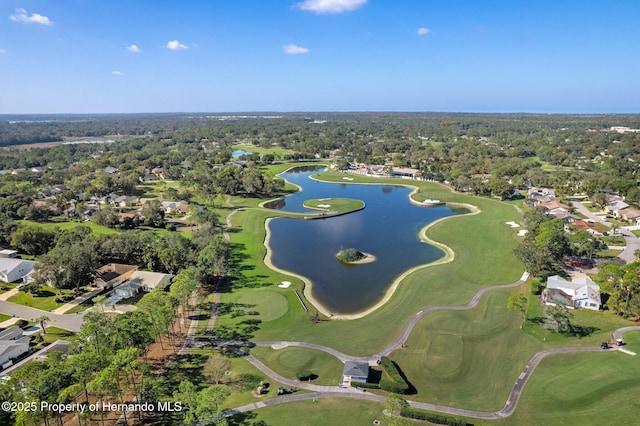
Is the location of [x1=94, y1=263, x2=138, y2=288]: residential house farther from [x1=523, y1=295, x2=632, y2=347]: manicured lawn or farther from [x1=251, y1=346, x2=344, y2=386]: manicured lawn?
[x1=523, y1=295, x2=632, y2=347]: manicured lawn

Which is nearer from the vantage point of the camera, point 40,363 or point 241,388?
point 40,363

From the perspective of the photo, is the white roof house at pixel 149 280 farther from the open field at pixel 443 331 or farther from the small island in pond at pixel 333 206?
the small island in pond at pixel 333 206

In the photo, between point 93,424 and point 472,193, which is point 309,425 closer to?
point 93,424

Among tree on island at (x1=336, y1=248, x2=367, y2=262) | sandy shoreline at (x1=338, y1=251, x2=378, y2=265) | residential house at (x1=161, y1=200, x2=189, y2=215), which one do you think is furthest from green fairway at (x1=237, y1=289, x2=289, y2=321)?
residential house at (x1=161, y1=200, x2=189, y2=215)

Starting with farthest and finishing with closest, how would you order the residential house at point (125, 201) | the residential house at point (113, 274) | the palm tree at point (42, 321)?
the residential house at point (125, 201), the residential house at point (113, 274), the palm tree at point (42, 321)

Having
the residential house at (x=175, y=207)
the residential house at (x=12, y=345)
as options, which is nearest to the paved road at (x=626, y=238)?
the residential house at (x=12, y=345)

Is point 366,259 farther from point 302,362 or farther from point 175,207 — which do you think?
point 175,207

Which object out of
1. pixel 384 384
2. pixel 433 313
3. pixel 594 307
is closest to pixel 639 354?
pixel 594 307
